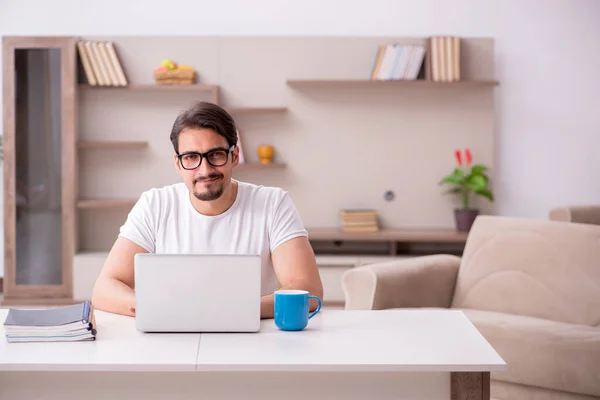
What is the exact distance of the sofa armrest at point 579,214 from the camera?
4.94m

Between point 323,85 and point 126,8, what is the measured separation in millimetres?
1521

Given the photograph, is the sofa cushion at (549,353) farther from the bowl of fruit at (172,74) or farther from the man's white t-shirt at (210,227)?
the bowl of fruit at (172,74)

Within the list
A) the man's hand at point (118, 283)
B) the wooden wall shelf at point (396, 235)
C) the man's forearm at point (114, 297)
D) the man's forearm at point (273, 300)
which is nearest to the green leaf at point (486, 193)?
the wooden wall shelf at point (396, 235)

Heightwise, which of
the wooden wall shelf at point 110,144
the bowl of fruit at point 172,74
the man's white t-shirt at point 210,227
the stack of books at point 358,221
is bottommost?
the stack of books at point 358,221

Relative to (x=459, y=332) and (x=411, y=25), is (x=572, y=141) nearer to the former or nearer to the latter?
(x=411, y=25)

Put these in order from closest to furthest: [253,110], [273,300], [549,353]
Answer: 1. [273,300]
2. [549,353]
3. [253,110]

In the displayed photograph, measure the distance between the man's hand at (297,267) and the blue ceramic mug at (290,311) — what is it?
322mm

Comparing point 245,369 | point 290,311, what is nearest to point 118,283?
point 290,311

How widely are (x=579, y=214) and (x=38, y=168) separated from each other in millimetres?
3519

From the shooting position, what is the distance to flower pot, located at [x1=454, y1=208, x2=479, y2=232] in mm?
5483

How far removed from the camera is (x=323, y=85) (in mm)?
5496

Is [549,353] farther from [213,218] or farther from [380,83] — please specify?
[380,83]

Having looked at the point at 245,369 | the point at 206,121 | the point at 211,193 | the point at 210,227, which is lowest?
the point at 245,369

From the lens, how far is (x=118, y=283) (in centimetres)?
231
